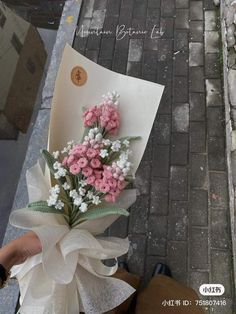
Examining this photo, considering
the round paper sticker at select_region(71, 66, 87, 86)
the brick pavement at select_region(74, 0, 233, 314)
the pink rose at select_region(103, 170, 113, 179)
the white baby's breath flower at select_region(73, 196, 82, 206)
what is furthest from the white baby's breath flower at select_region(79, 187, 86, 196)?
the brick pavement at select_region(74, 0, 233, 314)

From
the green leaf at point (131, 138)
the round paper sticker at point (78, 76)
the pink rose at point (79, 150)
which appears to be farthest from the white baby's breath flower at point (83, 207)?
the round paper sticker at point (78, 76)

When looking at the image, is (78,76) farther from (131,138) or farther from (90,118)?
(131,138)

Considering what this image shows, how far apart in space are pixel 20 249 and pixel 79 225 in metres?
0.30

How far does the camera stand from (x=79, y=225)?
1849 mm

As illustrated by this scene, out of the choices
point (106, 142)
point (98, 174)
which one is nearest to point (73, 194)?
point (98, 174)

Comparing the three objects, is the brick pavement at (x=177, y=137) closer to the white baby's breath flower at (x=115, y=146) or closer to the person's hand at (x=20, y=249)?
the person's hand at (x=20, y=249)

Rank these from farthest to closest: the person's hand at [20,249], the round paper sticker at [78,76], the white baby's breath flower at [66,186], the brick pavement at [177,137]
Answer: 1. the brick pavement at [177,137]
2. the round paper sticker at [78,76]
3. the white baby's breath flower at [66,186]
4. the person's hand at [20,249]

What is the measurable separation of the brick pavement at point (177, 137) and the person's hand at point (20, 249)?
5.28ft

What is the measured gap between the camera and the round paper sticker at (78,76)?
1.88 meters

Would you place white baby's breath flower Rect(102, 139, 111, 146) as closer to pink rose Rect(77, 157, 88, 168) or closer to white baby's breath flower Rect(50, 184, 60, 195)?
pink rose Rect(77, 157, 88, 168)

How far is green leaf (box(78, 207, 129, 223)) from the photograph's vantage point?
172cm

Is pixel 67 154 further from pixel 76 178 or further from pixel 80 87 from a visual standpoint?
pixel 80 87

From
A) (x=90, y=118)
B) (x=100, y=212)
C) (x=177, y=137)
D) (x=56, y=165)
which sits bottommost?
(x=177, y=137)

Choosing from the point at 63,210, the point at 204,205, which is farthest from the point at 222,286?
the point at 63,210
